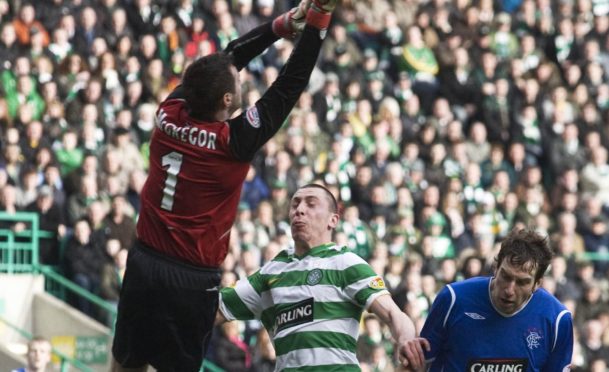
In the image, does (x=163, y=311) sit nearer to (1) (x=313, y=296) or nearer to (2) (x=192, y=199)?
(2) (x=192, y=199)

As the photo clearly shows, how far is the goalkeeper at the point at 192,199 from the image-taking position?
26.0 ft

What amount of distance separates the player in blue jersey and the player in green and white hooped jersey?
0.45 metres

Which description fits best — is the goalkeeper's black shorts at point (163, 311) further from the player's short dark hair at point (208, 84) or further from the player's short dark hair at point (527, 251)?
the player's short dark hair at point (527, 251)

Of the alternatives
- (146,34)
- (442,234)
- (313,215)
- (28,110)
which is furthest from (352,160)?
(313,215)

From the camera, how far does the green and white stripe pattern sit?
8.54m

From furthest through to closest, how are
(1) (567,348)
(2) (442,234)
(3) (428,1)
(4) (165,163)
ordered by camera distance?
(3) (428,1) < (2) (442,234) < (1) (567,348) < (4) (165,163)

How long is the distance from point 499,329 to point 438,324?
13.1 inches

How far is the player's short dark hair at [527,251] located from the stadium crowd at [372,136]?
22.2 feet

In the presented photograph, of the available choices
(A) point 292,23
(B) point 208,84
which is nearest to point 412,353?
(B) point 208,84

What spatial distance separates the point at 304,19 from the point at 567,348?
2.29 metres

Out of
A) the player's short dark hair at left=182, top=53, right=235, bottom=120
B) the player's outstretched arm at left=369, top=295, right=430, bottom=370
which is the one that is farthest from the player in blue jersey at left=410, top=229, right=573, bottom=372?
the player's short dark hair at left=182, top=53, right=235, bottom=120

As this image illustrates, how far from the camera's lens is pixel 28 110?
16.7 metres

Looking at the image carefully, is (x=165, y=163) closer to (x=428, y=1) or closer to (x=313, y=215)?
(x=313, y=215)

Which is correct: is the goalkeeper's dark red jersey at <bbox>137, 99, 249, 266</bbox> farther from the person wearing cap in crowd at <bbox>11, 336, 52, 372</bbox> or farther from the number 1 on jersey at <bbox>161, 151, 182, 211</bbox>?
the person wearing cap in crowd at <bbox>11, 336, 52, 372</bbox>
